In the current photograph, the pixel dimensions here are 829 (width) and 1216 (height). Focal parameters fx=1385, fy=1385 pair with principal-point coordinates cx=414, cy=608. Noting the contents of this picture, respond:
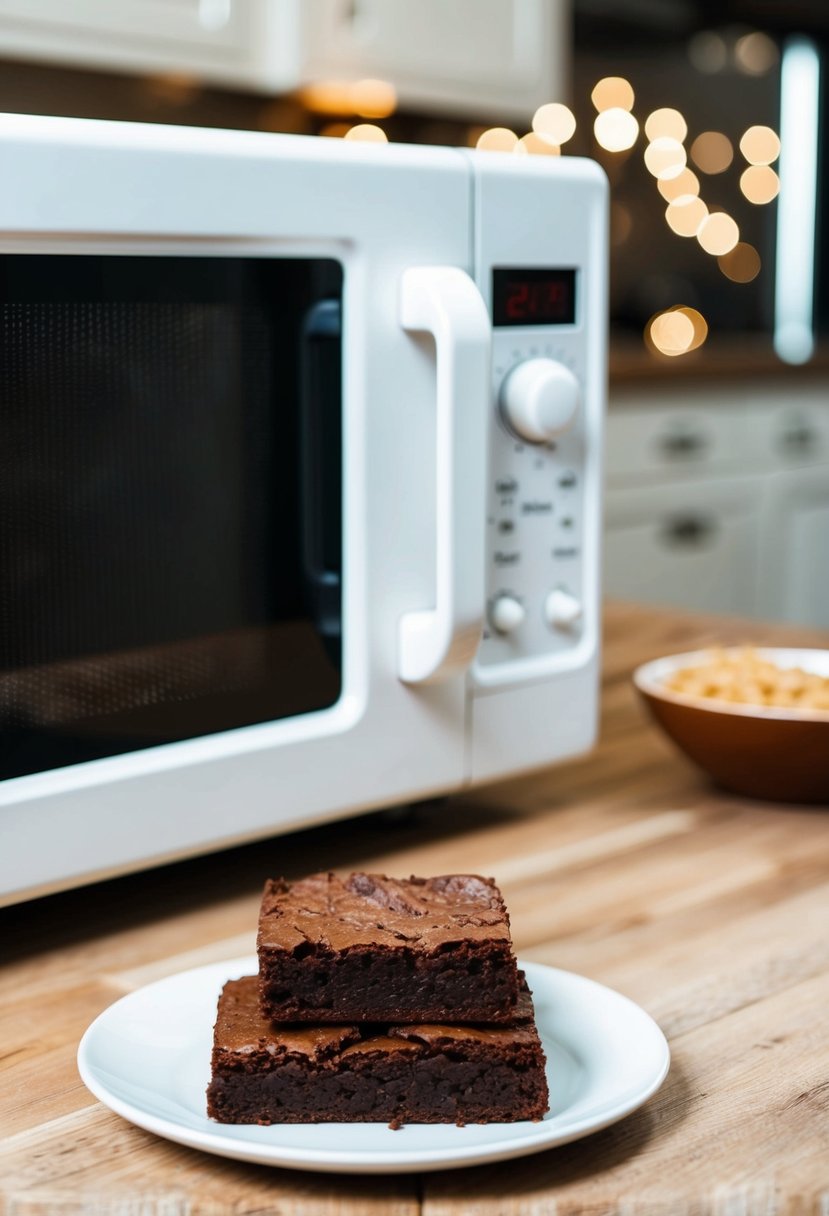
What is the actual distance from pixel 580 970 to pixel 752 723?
25 cm

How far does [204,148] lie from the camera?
0.63 metres

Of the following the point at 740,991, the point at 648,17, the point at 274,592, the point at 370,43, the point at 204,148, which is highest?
the point at 648,17

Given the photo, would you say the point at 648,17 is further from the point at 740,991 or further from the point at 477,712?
the point at 740,991

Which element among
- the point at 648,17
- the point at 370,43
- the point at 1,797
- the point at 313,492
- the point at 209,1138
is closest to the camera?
the point at 209,1138

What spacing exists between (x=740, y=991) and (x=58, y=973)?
30 cm

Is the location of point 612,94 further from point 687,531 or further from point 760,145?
point 687,531

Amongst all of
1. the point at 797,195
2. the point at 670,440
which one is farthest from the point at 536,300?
the point at 797,195

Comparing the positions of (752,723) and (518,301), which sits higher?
(518,301)

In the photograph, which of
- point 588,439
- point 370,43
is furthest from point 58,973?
point 370,43

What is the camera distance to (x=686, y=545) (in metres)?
2.49

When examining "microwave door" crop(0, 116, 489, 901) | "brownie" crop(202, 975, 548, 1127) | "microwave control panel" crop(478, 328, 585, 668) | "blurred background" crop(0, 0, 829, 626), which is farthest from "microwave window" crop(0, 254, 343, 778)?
"blurred background" crop(0, 0, 829, 626)

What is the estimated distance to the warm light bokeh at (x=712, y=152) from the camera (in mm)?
3400

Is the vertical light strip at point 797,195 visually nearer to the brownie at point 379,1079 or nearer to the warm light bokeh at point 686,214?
the warm light bokeh at point 686,214

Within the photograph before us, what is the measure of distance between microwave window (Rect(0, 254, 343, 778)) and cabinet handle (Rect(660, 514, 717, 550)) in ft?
5.93
